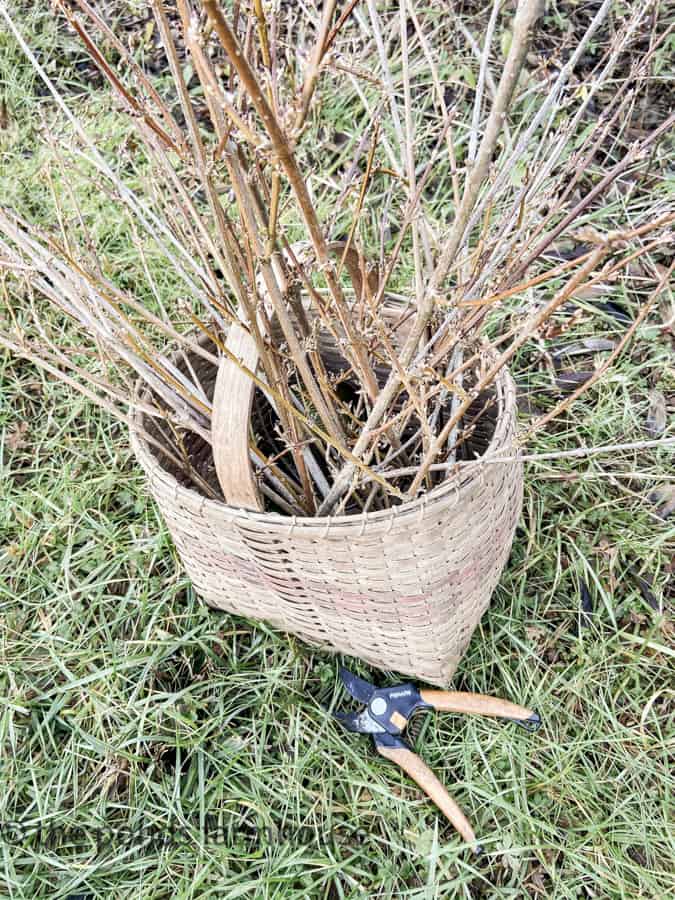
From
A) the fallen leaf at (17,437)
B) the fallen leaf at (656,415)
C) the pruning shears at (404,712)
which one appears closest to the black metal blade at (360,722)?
the pruning shears at (404,712)

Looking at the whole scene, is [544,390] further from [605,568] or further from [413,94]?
[413,94]

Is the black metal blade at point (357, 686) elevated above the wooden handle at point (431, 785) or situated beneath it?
elevated above

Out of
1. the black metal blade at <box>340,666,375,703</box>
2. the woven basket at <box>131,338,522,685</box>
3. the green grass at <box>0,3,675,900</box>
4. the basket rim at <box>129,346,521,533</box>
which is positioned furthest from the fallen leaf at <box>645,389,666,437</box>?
the black metal blade at <box>340,666,375,703</box>

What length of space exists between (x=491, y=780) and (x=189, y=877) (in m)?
0.52

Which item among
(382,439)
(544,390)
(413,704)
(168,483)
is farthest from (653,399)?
(168,483)

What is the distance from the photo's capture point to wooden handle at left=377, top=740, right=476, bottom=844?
1.25 m

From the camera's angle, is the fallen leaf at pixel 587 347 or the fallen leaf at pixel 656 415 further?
the fallen leaf at pixel 587 347

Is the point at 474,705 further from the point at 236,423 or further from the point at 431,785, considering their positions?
the point at 236,423

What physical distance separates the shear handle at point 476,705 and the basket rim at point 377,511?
45 centimetres

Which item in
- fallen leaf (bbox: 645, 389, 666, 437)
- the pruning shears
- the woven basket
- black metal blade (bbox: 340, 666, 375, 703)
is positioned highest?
the woven basket

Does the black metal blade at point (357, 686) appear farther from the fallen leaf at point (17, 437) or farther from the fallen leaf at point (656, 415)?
the fallen leaf at point (17, 437)

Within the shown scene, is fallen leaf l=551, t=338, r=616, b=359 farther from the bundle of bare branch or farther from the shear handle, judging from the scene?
the shear handle

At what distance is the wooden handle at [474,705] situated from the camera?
4.37 feet

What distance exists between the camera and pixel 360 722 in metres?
1.36
